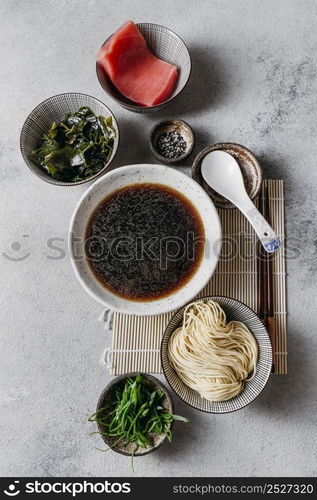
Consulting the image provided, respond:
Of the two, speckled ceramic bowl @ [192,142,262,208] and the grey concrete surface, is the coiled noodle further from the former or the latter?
speckled ceramic bowl @ [192,142,262,208]

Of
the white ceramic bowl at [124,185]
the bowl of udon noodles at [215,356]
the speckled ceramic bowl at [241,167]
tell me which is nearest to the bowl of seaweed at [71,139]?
the white ceramic bowl at [124,185]

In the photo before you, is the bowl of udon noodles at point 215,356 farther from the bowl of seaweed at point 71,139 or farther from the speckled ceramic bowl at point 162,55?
the speckled ceramic bowl at point 162,55

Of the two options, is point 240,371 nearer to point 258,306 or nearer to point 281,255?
point 258,306

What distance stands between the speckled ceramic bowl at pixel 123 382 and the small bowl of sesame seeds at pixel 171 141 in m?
1.16

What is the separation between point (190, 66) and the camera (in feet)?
9.53

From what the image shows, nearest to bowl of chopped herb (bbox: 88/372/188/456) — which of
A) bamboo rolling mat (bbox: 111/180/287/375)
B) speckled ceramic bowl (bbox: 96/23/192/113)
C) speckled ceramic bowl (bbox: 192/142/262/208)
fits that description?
bamboo rolling mat (bbox: 111/180/287/375)

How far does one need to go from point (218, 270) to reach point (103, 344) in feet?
2.49

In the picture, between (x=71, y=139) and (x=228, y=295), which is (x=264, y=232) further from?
(x=71, y=139)

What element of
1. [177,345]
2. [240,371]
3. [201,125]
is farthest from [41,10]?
[240,371]

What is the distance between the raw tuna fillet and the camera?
2.88 m

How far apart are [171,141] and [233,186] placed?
1.43 ft

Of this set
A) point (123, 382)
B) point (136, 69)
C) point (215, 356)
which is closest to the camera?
point (215, 356)

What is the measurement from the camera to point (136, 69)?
9.71 ft

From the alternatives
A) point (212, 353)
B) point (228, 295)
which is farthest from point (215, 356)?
point (228, 295)
